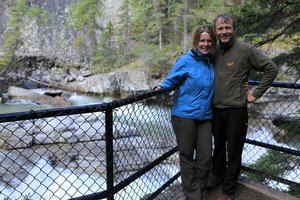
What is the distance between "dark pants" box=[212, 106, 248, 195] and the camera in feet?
10.8

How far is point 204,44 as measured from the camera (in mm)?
3072

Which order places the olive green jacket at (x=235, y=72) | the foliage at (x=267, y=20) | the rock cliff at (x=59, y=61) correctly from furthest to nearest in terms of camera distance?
the rock cliff at (x=59, y=61)
the foliage at (x=267, y=20)
the olive green jacket at (x=235, y=72)

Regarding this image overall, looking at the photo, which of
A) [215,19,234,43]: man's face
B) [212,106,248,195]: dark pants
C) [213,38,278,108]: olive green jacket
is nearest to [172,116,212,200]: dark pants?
[212,106,248,195]: dark pants

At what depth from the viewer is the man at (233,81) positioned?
Answer: 3.13m

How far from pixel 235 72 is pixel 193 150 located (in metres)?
0.86

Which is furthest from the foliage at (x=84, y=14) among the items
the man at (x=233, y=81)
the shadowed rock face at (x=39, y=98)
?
the man at (x=233, y=81)

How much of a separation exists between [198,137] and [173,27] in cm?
3038

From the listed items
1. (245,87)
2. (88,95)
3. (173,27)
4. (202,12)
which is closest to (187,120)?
(245,87)

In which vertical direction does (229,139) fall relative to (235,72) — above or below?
below

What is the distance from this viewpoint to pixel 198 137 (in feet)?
10.6

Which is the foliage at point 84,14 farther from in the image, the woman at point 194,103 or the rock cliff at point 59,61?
the woman at point 194,103

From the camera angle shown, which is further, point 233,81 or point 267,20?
point 267,20

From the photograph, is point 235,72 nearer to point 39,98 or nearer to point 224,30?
point 224,30

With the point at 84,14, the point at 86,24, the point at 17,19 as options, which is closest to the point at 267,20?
the point at 86,24
